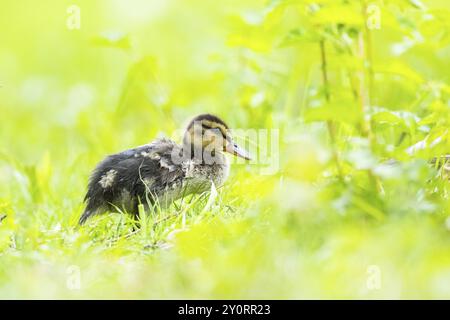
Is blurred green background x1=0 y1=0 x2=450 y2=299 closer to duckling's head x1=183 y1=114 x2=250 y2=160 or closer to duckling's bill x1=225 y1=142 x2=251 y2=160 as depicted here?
duckling's bill x1=225 y1=142 x2=251 y2=160

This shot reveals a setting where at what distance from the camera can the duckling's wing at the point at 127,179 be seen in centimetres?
439

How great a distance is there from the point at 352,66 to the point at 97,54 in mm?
5697

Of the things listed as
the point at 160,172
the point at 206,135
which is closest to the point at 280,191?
the point at 160,172

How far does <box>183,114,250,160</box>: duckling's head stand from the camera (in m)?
4.82

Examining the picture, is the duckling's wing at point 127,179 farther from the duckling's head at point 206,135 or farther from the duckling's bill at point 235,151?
the duckling's bill at point 235,151

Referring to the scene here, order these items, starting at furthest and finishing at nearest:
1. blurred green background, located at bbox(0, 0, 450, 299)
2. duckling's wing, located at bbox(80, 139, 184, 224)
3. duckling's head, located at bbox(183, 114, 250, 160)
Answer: duckling's head, located at bbox(183, 114, 250, 160), duckling's wing, located at bbox(80, 139, 184, 224), blurred green background, located at bbox(0, 0, 450, 299)

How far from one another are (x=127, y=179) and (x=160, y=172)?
192 mm

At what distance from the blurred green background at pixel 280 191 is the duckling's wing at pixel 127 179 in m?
0.11

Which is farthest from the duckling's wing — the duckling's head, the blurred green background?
the duckling's head

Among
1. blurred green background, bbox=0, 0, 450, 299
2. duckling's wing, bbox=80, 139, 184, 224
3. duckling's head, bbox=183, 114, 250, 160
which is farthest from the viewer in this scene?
duckling's head, bbox=183, 114, 250, 160

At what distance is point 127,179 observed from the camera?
440 centimetres

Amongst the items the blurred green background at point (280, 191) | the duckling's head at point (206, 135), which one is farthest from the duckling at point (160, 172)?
the blurred green background at point (280, 191)
